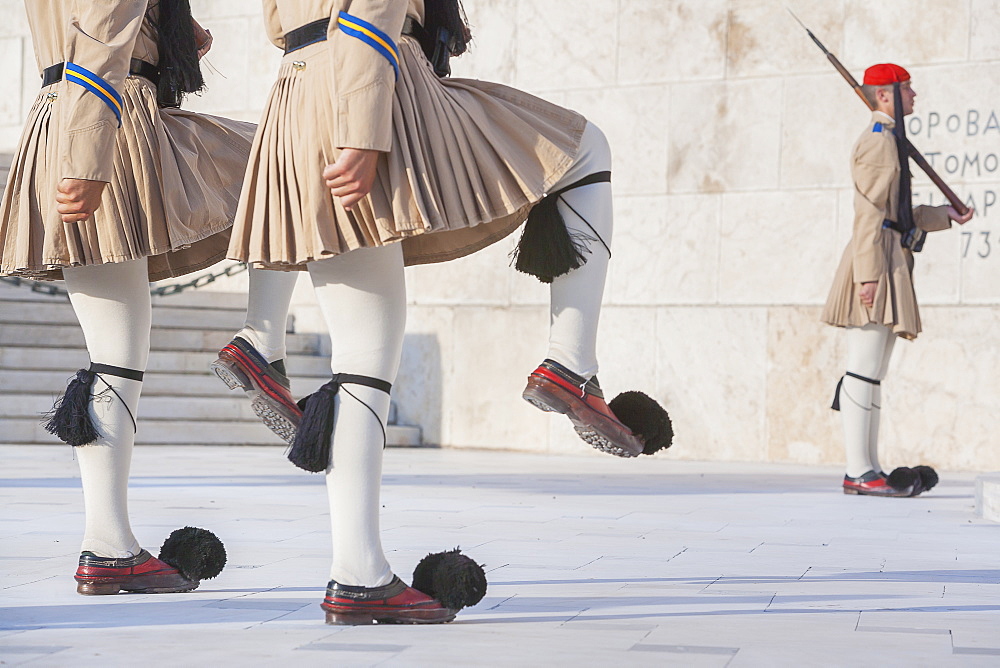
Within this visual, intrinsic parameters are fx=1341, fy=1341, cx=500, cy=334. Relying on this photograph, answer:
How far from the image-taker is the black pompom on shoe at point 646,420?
295cm

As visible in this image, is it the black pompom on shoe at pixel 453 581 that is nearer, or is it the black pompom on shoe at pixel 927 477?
the black pompom on shoe at pixel 453 581

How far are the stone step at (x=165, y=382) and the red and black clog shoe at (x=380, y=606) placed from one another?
654cm

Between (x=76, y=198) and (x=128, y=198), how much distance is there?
223 millimetres

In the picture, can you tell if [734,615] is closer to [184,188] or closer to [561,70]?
[184,188]

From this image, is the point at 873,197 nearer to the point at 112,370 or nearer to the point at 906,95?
the point at 906,95

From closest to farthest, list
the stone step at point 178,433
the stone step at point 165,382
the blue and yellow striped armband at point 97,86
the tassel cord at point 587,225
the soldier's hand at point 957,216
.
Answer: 1. the tassel cord at point 587,225
2. the blue and yellow striped armband at point 97,86
3. the soldier's hand at point 957,216
4. the stone step at point 178,433
5. the stone step at point 165,382

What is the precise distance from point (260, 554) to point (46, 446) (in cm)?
521

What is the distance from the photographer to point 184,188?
338cm

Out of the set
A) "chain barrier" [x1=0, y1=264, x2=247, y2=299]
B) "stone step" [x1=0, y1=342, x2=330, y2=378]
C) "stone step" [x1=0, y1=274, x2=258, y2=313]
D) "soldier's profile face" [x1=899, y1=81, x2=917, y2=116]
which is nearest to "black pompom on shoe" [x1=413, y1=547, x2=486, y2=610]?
"soldier's profile face" [x1=899, y1=81, x2=917, y2=116]

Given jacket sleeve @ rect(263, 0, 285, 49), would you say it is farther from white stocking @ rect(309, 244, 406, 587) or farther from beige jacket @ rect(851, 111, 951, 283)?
beige jacket @ rect(851, 111, 951, 283)

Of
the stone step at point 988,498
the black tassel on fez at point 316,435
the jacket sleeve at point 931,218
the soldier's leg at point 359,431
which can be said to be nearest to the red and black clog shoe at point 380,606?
the soldier's leg at point 359,431

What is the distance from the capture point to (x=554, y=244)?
2.89 m

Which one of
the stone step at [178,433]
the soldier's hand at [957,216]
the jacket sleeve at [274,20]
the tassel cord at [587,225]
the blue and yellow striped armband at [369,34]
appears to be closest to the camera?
the blue and yellow striped armband at [369,34]

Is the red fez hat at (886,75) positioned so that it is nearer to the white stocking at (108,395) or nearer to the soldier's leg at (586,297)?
the soldier's leg at (586,297)
